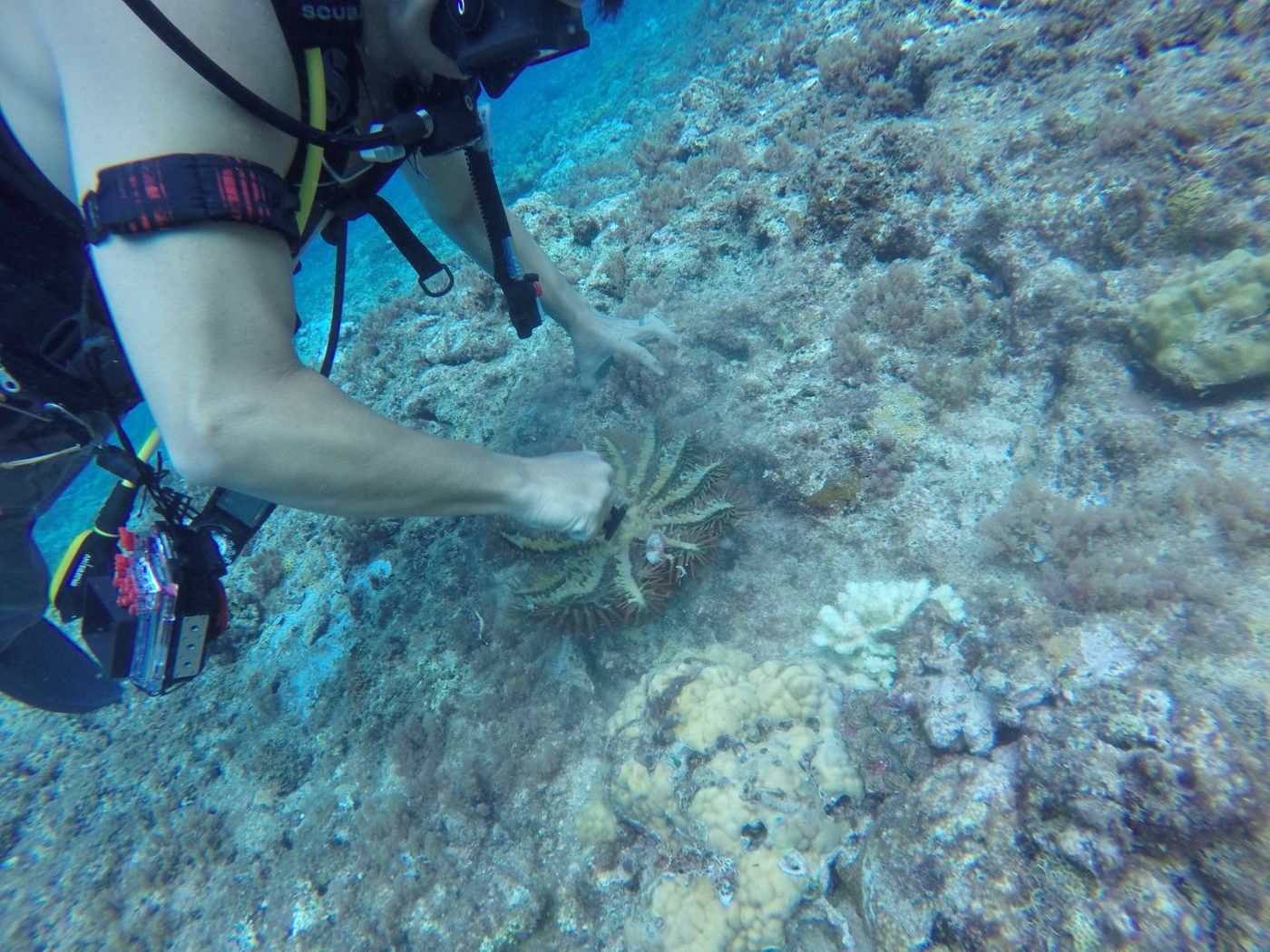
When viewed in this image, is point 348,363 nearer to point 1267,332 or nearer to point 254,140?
point 254,140

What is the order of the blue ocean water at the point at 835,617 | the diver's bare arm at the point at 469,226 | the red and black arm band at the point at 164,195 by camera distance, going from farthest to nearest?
the diver's bare arm at the point at 469,226 → the blue ocean water at the point at 835,617 → the red and black arm band at the point at 164,195

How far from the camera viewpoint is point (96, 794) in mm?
4172

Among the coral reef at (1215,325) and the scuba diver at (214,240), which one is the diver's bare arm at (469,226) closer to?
the scuba diver at (214,240)

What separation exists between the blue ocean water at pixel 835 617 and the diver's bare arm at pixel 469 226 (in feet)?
2.05

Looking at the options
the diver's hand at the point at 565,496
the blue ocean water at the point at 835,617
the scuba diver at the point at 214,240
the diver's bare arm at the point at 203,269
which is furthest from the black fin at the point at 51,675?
the diver's bare arm at the point at 203,269

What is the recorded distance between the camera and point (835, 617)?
287 centimetres

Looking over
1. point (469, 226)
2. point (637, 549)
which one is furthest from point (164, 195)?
point (469, 226)

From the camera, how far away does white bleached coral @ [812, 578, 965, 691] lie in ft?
9.12

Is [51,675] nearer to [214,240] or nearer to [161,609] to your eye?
[161,609]

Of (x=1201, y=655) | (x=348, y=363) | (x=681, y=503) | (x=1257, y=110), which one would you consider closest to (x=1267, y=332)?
(x=1257, y=110)

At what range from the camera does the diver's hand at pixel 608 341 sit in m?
3.78

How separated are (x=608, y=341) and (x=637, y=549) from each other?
156cm

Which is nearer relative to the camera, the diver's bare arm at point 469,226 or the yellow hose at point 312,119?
the yellow hose at point 312,119

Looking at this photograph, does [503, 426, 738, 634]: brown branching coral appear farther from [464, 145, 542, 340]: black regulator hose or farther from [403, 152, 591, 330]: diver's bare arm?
[403, 152, 591, 330]: diver's bare arm
